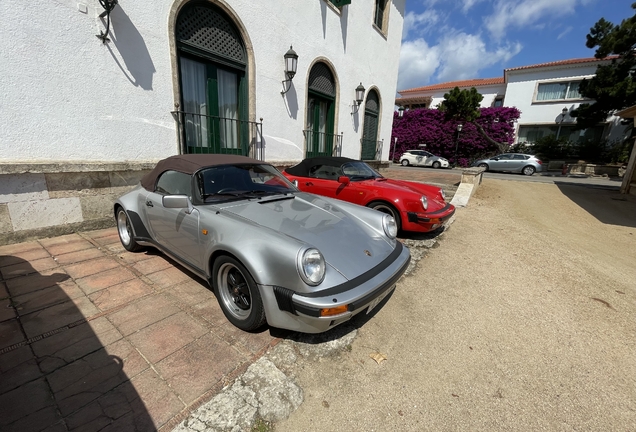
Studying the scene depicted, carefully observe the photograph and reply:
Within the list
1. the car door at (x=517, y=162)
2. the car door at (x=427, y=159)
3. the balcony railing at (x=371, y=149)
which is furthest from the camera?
the car door at (x=427, y=159)

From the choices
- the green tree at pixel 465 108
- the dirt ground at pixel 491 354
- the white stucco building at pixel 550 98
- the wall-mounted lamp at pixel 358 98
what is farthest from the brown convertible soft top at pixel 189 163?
the white stucco building at pixel 550 98

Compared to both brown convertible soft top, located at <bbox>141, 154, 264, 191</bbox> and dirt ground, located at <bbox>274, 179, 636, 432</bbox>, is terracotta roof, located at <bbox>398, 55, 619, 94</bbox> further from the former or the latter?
brown convertible soft top, located at <bbox>141, 154, 264, 191</bbox>

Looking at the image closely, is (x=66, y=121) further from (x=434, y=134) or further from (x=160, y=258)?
(x=434, y=134)

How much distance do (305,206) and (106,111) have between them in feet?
12.6

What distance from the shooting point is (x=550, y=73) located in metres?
23.3

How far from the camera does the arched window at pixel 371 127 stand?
11352 millimetres

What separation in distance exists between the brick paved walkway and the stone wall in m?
0.72

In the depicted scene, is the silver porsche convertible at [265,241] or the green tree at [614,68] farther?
the green tree at [614,68]

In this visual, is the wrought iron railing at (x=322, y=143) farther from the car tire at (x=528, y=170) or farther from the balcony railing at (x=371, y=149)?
the car tire at (x=528, y=170)

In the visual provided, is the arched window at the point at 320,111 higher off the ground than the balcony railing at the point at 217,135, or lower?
higher

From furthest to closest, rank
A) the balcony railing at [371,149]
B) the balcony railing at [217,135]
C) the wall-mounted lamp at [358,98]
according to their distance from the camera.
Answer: the balcony railing at [371,149], the wall-mounted lamp at [358,98], the balcony railing at [217,135]

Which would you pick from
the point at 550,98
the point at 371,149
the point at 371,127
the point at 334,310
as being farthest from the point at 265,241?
the point at 550,98

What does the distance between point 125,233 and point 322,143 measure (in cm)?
707

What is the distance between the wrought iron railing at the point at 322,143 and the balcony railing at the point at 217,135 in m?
2.17
